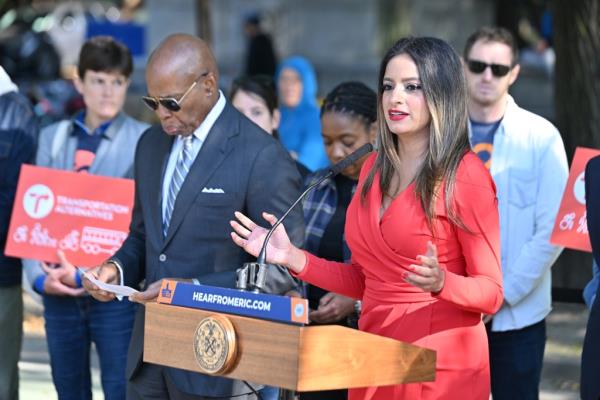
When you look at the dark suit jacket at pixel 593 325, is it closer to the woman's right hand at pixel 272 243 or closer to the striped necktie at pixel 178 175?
the woman's right hand at pixel 272 243

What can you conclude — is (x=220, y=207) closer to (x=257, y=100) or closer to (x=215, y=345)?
(x=215, y=345)

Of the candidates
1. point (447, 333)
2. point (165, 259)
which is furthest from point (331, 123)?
point (447, 333)

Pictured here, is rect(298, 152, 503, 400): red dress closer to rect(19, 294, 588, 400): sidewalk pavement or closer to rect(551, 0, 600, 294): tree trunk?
rect(19, 294, 588, 400): sidewalk pavement

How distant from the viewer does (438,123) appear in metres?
4.28

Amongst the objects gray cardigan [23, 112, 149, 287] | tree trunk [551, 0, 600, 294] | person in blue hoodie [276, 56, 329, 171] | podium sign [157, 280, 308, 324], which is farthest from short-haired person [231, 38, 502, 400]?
tree trunk [551, 0, 600, 294]

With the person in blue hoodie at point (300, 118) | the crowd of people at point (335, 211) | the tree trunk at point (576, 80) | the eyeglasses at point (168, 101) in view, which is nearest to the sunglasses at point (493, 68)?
the crowd of people at point (335, 211)

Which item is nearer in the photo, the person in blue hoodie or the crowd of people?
the crowd of people

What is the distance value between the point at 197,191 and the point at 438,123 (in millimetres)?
1226

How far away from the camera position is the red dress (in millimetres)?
4164

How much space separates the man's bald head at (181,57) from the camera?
16.5ft

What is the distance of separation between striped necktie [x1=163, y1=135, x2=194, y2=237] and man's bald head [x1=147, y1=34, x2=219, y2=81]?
1.00 ft

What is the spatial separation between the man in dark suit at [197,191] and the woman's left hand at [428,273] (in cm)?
114

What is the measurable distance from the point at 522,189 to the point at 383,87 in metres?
1.86

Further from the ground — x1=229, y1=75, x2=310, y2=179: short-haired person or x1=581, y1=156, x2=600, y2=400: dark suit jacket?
x1=229, y1=75, x2=310, y2=179: short-haired person
